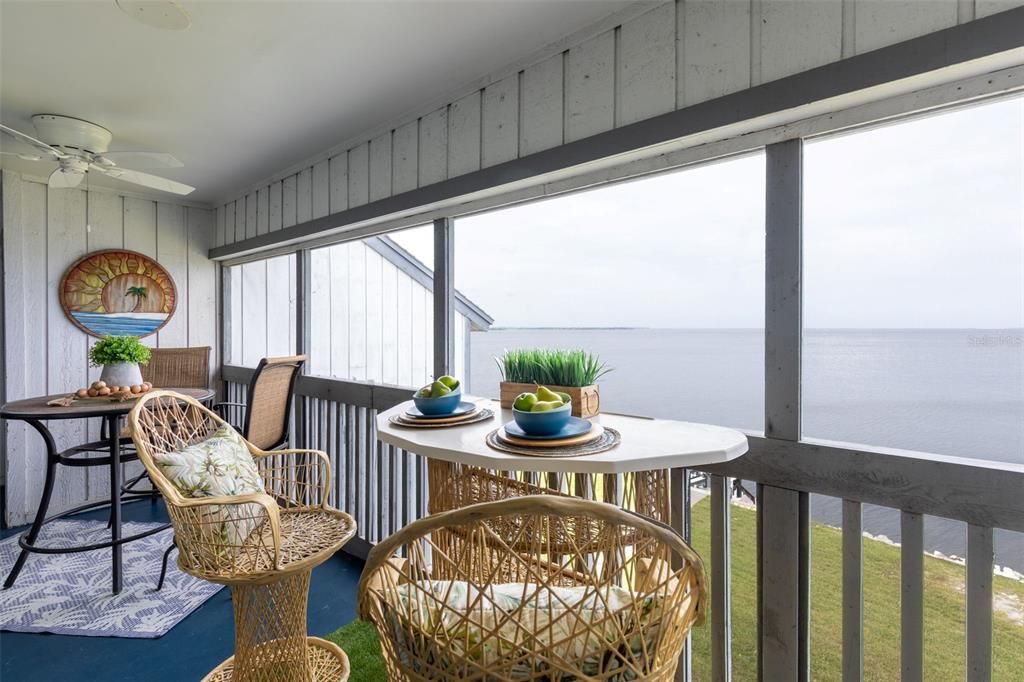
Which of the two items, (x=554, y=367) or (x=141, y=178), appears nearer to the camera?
(x=554, y=367)

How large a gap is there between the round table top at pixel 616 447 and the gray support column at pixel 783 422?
241mm

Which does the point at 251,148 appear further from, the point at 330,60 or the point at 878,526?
the point at 878,526

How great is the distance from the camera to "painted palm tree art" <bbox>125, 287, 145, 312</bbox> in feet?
13.1

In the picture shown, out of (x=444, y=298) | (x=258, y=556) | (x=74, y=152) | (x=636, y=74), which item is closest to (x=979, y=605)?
(x=636, y=74)

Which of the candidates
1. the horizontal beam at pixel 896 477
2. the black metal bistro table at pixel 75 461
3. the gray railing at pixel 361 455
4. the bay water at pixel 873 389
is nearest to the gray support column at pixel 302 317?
the gray railing at pixel 361 455

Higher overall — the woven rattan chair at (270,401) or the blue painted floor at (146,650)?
the woven rattan chair at (270,401)

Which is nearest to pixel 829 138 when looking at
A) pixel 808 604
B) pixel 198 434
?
pixel 808 604

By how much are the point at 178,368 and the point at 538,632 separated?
4.15 m

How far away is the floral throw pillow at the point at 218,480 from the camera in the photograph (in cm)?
157

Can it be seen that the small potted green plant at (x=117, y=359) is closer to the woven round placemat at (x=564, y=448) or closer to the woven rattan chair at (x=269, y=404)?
the woven rattan chair at (x=269, y=404)

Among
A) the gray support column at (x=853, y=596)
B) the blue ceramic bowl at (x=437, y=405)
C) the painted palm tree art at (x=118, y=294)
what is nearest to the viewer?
the gray support column at (x=853, y=596)

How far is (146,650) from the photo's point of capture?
7.16 feet

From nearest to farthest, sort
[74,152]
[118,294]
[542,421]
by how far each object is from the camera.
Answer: [542,421] → [74,152] → [118,294]

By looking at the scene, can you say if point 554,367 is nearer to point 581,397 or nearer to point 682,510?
point 581,397
